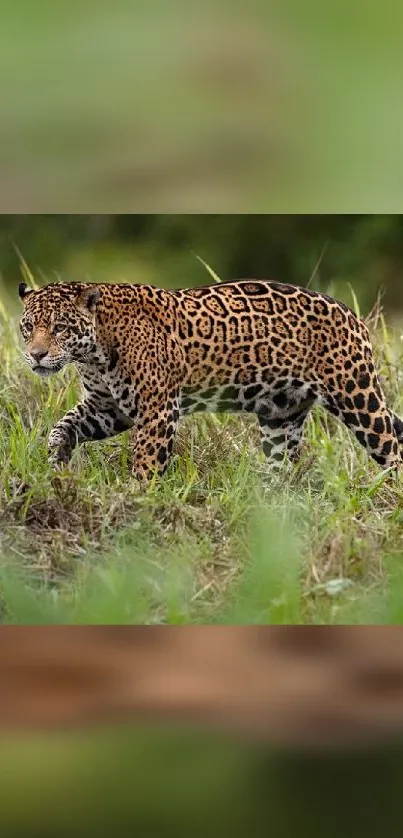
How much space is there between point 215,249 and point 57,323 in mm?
1256

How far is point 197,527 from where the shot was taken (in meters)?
1.52

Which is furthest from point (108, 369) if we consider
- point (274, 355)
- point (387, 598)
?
point (387, 598)

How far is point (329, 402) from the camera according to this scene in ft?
6.60

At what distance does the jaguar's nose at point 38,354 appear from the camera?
185 centimetres

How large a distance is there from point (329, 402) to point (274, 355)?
115 millimetres

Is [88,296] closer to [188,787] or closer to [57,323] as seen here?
[57,323]

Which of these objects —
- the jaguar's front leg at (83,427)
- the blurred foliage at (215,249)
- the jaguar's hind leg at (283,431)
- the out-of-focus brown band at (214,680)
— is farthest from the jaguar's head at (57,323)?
the out-of-focus brown band at (214,680)

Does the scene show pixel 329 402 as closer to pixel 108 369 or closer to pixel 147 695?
pixel 108 369

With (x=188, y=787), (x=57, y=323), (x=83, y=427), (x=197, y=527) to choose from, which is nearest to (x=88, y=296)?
(x=57, y=323)

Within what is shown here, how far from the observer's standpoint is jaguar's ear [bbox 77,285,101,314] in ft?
6.28

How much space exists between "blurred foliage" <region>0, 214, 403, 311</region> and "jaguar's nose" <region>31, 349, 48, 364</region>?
619mm

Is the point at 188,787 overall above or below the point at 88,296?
below

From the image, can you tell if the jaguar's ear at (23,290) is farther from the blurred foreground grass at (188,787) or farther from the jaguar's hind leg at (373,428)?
the blurred foreground grass at (188,787)

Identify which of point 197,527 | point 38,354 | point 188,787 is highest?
point 38,354
